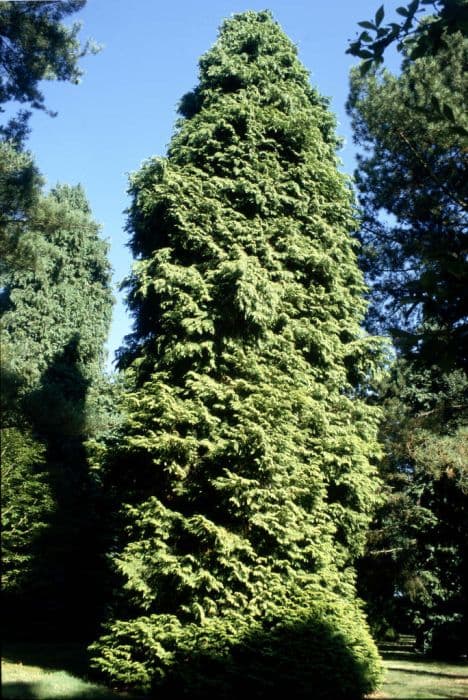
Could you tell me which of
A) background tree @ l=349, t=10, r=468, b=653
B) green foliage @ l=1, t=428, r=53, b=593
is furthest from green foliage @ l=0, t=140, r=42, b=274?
background tree @ l=349, t=10, r=468, b=653

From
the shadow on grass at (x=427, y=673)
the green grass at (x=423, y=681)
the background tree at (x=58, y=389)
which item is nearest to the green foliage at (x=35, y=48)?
the background tree at (x=58, y=389)

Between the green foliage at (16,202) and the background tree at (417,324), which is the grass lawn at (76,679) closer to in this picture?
the background tree at (417,324)

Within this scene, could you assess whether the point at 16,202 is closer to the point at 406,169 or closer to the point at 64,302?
the point at 406,169

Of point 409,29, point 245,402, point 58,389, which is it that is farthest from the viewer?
point 58,389

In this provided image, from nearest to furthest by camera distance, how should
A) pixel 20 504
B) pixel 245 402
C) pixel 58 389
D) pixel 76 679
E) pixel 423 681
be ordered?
pixel 76 679, pixel 245 402, pixel 423 681, pixel 20 504, pixel 58 389

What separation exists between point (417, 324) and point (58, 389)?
1087cm

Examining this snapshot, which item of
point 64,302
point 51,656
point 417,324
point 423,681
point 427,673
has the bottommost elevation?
point 427,673

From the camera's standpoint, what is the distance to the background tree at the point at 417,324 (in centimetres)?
1277

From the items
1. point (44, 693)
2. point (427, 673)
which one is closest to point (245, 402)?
point (44, 693)

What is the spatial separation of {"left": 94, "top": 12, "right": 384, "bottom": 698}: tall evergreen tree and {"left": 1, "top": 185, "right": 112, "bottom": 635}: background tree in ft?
8.00

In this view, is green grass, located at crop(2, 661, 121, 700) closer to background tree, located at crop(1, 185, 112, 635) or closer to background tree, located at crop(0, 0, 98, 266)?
background tree, located at crop(1, 185, 112, 635)

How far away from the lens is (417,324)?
14148mm

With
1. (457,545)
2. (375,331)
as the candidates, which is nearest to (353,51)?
(375,331)

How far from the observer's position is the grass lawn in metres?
7.86
